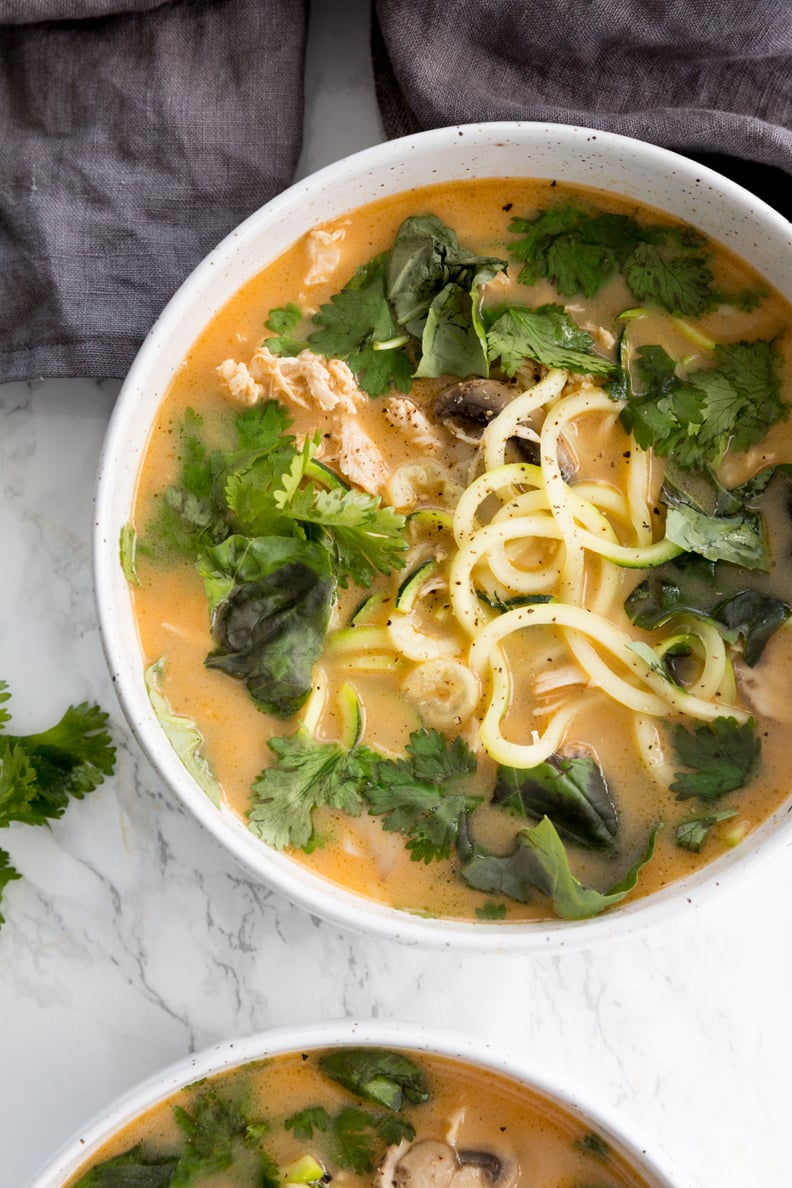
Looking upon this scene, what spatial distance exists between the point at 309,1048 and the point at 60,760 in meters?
0.97

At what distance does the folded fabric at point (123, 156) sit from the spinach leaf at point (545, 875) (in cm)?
158

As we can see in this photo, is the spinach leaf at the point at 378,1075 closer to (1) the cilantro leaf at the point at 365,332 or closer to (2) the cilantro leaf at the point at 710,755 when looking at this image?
(2) the cilantro leaf at the point at 710,755

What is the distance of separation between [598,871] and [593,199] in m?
1.62

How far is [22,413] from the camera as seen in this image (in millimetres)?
3277

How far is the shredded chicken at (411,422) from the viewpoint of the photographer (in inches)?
Answer: 112

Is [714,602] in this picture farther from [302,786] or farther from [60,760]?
[60,760]

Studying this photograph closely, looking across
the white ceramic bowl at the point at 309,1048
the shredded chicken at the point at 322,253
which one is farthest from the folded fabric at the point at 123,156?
the white ceramic bowl at the point at 309,1048

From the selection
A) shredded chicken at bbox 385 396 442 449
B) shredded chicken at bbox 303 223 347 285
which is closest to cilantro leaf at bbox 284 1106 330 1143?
shredded chicken at bbox 385 396 442 449

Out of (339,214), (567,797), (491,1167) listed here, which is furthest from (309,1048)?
(339,214)

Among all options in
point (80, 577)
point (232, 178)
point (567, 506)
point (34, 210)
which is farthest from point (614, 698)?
point (34, 210)

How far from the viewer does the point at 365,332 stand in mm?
2865

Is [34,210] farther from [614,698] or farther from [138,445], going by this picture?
[614,698]

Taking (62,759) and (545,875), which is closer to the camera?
(545,875)

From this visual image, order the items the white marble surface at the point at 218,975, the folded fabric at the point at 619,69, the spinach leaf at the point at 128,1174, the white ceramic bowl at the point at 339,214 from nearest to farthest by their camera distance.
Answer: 1. the white ceramic bowl at the point at 339,214
2. the spinach leaf at the point at 128,1174
3. the folded fabric at the point at 619,69
4. the white marble surface at the point at 218,975
